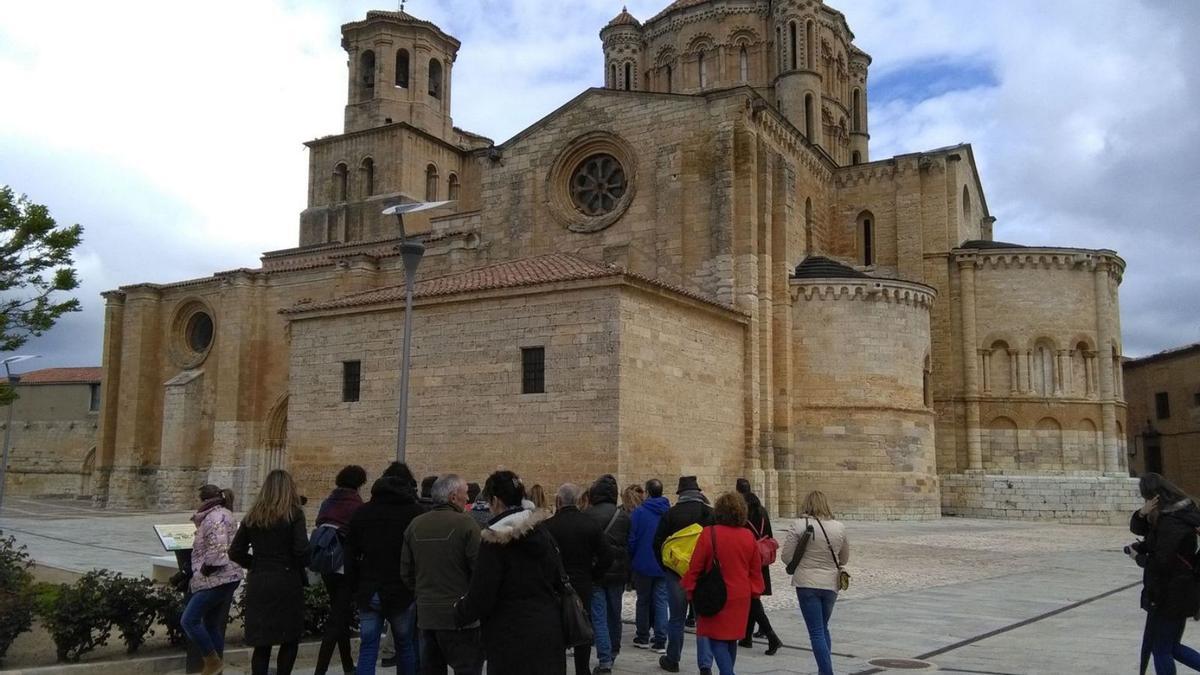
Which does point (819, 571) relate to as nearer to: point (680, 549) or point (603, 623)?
point (680, 549)

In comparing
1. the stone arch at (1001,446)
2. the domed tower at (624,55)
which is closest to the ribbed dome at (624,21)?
the domed tower at (624,55)

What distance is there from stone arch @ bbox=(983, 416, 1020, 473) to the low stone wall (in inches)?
18.9

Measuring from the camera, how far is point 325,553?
669 centimetres

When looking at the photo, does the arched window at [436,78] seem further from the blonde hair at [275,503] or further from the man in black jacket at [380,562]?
the man in black jacket at [380,562]

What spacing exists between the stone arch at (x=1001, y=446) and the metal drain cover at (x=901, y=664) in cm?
2136

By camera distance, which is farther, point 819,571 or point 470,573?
point 819,571

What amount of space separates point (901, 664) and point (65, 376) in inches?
1828

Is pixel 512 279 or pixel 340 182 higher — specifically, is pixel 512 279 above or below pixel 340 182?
below

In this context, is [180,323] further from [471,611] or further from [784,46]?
[471,611]

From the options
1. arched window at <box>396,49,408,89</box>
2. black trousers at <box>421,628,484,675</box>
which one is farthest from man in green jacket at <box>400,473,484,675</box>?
arched window at <box>396,49,408,89</box>

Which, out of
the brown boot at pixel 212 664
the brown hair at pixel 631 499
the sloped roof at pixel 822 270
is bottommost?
the brown boot at pixel 212 664

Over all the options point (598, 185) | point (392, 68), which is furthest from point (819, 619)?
point (392, 68)

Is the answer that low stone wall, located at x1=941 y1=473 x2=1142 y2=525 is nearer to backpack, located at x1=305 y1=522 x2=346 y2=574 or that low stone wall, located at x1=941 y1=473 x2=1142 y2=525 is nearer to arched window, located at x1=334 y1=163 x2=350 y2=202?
backpack, located at x1=305 y1=522 x2=346 y2=574

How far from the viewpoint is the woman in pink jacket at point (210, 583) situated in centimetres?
701
